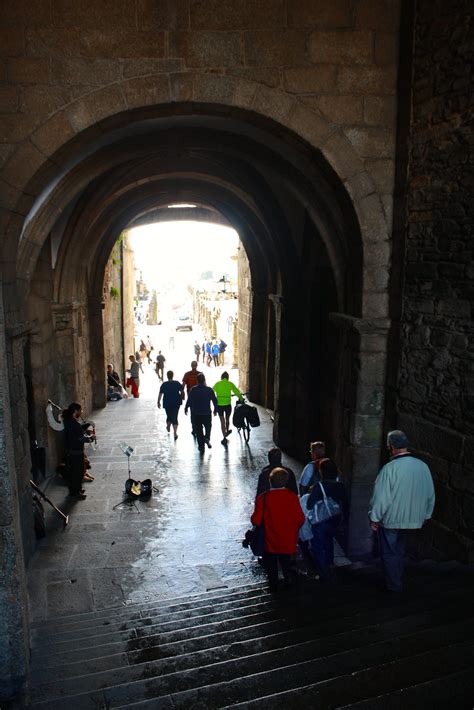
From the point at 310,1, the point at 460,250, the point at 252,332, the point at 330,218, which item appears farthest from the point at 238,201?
the point at 460,250

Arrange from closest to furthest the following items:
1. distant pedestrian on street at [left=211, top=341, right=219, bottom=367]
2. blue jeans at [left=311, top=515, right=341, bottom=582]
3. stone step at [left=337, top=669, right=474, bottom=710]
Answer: stone step at [left=337, top=669, right=474, bottom=710] < blue jeans at [left=311, top=515, right=341, bottom=582] < distant pedestrian on street at [left=211, top=341, right=219, bottom=367]

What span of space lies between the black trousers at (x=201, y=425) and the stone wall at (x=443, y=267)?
4.02 m

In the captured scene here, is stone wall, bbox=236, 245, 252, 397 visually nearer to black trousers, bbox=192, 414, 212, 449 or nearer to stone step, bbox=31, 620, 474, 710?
black trousers, bbox=192, 414, 212, 449

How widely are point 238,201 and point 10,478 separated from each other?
910 cm

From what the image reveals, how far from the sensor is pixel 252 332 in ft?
40.9

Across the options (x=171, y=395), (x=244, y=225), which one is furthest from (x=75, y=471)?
(x=244, y=225)

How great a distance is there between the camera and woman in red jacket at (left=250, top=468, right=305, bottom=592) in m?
4.09

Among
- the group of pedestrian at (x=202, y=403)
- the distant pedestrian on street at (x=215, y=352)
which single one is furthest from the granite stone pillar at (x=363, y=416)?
the distant pedestrian on street at (x=215, y=352)

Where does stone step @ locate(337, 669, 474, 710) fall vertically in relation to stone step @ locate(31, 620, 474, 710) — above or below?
above

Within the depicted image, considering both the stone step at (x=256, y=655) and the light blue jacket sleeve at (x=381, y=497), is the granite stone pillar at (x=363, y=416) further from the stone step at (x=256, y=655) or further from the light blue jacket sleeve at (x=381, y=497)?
the stone step at (x=256, y=655)

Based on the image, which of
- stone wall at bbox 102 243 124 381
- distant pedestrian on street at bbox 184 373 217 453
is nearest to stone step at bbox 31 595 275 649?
distant pedestrian on street at bbox 184 373 217 453

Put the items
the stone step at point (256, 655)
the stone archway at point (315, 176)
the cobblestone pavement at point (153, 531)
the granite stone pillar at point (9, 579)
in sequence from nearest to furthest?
1. the granite stone pillar at point (9, 579)
2. the stone step at point (256, 655)
3. the stone archway at point (315, 176)
4. the cobblestone pavement at point (153, 531)

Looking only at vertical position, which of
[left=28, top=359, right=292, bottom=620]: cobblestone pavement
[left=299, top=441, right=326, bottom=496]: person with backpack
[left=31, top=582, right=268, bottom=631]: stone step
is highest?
[left=299, top=441, right=326, bottom=496]: person with backpack

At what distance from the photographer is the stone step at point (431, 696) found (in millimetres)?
2326
